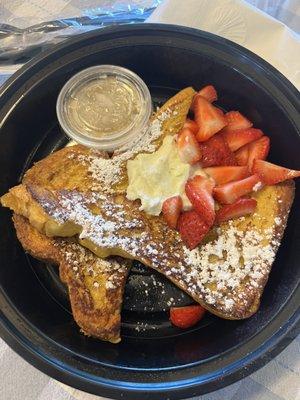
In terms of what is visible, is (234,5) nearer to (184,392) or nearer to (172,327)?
(172,327)

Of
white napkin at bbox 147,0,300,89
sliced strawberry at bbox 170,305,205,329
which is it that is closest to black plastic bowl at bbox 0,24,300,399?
sliced strawberry at bbox 170,305,205,329

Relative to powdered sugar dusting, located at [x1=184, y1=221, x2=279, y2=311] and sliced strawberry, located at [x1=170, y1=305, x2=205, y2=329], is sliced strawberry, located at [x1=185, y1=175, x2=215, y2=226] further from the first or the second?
sliced strawberry, located at [x1=170, y1=305, x2=205, y2=329]

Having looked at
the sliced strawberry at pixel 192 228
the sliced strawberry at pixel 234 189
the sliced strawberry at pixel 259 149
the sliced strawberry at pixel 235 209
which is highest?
the sliced strawberry at pixel 259 149

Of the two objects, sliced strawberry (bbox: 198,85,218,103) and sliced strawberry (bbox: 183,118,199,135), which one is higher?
sliced strawberry (bbox: 198,85,218,103)

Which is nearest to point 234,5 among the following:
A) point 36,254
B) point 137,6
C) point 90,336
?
point 137,6

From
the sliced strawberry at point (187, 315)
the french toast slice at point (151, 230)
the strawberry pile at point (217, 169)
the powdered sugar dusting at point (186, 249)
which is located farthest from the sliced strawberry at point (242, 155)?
the sliced strawberry at point (187, 315)

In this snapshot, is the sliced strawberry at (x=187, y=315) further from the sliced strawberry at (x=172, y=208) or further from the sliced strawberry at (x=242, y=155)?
the sliced strawberry at (x=242, y=155)

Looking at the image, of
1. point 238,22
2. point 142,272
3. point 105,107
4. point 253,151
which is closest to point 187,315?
point 142,272
